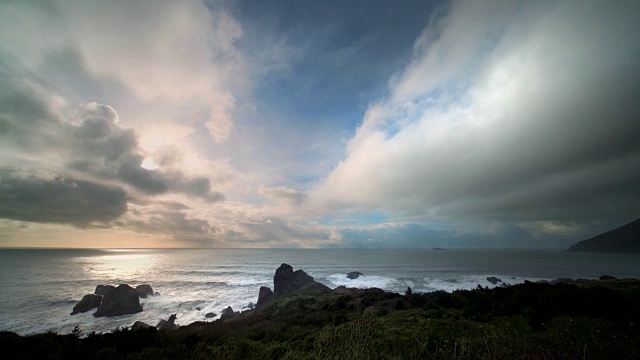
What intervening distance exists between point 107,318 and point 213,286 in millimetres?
29367

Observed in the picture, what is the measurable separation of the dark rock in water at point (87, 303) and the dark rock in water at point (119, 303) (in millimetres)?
3482

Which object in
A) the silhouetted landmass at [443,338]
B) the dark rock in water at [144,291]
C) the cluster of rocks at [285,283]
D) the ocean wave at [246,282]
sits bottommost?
the ocean wave at [246,282]

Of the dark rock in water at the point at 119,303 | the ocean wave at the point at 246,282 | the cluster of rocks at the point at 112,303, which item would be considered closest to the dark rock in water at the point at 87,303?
the cluster of rocks at the point at 112,303

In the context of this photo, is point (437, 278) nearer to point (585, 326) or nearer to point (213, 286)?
point (213, 286)

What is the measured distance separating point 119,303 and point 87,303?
6807mm

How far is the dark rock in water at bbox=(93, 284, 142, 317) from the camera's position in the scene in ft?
159

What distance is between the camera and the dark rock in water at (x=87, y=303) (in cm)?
4878

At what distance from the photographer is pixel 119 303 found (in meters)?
49.8

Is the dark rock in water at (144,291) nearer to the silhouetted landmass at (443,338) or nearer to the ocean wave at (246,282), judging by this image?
the ocean wave at (246,282)

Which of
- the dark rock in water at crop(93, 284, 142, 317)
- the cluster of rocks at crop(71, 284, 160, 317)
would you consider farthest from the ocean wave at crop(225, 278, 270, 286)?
the cluster of rocks at crop(71, 284, 160, 317)

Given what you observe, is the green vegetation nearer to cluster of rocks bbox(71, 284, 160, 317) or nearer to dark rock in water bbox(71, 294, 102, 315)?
cluster of rocks bbox(71, 284, 160, 317)

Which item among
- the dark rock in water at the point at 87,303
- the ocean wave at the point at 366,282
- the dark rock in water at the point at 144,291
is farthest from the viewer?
the ocean wave at the point at 366,282

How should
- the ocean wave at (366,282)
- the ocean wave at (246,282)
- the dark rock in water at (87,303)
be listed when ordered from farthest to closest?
the ocean wave at (246,282), the ocean wave at (366,282), the dark rock in water at (87,303)

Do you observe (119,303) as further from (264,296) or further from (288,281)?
(288,281)
